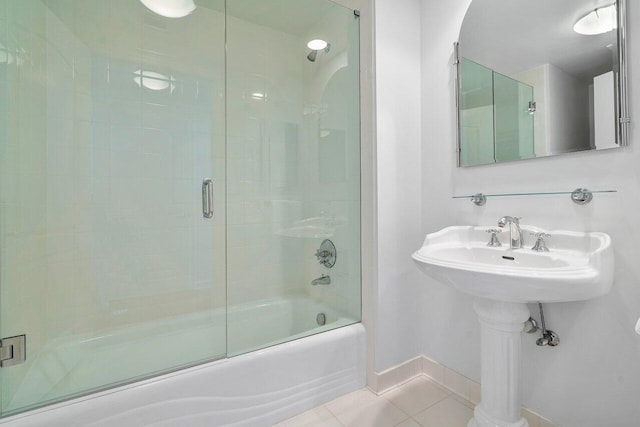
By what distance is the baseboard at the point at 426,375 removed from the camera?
1.48 meters

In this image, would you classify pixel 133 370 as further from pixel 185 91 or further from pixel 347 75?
pixel 347 75

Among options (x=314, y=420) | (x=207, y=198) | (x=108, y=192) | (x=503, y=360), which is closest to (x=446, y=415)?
(x=503, y=360)

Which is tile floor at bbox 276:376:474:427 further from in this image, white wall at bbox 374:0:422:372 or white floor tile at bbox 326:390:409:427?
white wall at bbox 374:0:422:372

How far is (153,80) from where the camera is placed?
172 cm

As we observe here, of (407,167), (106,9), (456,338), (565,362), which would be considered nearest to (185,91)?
(106,9)

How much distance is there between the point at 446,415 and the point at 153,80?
2318 millimetres

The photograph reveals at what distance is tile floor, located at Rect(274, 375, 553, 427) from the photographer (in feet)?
4.34

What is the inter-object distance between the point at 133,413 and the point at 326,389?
2.69ft

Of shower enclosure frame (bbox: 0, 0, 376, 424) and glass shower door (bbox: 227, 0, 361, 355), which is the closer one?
shower enclosure frame (bbox: 0, 0, 376, 424)

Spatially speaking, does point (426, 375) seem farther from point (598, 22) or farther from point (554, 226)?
point (598, 22)

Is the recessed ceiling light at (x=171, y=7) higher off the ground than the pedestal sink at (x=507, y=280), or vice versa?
the recessed ceiling light at (x=171, y=7)

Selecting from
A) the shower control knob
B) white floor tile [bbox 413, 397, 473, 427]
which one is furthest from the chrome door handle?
white floor tile [bbox 413, 397, 473, 427]

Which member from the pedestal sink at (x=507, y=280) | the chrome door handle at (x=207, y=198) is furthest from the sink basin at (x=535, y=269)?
the chrome door handle at (x=207, y=198)

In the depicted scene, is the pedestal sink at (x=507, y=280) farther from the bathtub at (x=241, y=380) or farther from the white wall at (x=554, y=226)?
the bathtub at (x=241, y=380)
